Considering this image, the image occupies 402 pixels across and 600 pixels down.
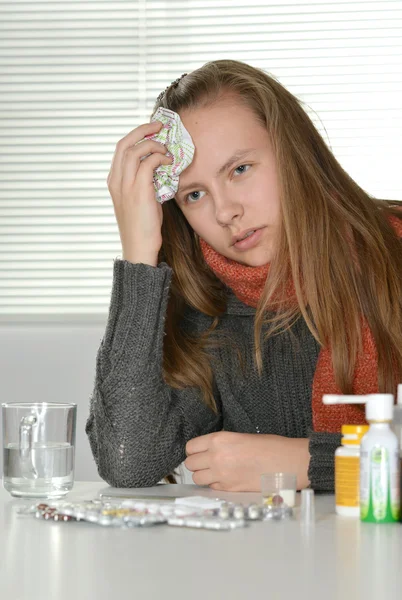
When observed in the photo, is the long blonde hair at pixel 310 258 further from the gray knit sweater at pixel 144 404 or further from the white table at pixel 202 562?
the white table at pixel 202 562

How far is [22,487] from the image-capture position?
1026 mm

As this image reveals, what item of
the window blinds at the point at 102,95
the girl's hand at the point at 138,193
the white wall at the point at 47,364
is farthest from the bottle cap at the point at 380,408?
the window blinds at the point at 102,95

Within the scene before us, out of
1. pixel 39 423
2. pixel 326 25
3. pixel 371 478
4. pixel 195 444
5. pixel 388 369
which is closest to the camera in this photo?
pixel 371 478

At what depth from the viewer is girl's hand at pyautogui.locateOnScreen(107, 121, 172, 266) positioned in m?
1.41

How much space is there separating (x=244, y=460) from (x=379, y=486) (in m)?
0.36

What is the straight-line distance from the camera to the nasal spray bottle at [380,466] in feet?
2.61

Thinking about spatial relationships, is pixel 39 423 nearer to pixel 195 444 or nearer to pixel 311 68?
pixel 195 444

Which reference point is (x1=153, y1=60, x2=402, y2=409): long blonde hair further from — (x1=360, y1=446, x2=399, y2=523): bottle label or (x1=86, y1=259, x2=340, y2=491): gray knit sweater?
(x1=360, y1=446, x2=399, y2=523): bottle label

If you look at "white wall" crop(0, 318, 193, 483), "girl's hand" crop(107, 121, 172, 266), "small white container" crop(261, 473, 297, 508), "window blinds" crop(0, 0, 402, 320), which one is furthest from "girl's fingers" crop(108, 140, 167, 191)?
"window blinds" crop(0, 0, 402, 320)

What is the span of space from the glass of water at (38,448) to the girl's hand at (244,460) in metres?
0.21

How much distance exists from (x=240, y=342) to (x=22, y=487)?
2.04 ft

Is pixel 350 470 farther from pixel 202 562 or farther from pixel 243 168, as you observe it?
pixel 243 168

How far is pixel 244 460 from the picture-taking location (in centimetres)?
114

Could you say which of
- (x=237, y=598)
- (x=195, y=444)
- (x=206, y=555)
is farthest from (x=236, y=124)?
(x=237, y=598)
